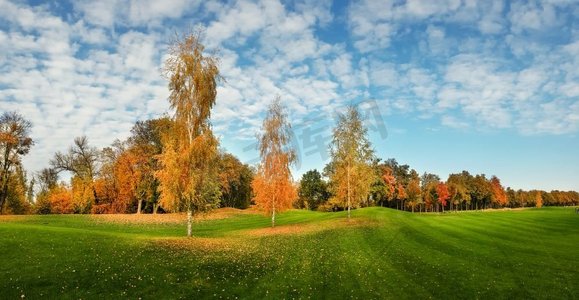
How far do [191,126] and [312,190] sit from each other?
4035 inches

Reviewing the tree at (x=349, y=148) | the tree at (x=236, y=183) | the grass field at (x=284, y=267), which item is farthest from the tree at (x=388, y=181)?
the grass field at (x=284, y=267)

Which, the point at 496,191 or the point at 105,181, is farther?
the point at 496,191

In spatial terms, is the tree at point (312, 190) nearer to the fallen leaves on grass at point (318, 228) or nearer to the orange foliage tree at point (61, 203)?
the orange foliage tree at point (61, 203)

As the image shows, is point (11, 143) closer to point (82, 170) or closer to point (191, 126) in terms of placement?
point (82, 170)

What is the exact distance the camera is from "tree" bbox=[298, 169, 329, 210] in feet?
429

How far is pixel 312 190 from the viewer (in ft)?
436

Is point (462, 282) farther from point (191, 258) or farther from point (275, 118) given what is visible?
point (275, 118)

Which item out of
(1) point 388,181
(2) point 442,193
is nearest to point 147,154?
(1) point 388,181

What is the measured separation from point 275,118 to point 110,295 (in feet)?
105

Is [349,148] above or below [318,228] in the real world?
above

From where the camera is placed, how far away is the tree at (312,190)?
429 feet

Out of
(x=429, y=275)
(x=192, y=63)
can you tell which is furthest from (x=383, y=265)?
(x=192, y=63)

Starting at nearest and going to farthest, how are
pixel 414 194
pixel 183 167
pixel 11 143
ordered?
1. pixel 183 167
2. pixel 11 143
3. pixel 414 194

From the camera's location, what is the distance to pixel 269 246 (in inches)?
1184
